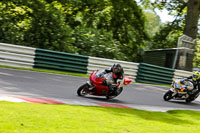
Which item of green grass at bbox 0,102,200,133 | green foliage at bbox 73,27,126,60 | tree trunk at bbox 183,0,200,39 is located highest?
tree trunk at bbox 183,0,200,39

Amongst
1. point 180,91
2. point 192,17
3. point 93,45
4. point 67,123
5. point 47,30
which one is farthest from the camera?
point 192,17

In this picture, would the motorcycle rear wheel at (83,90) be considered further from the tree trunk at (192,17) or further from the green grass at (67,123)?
the tree trunk at (192,17)

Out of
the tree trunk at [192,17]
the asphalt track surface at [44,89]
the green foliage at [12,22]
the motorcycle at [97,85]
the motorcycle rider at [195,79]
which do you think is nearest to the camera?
the asphalt track surface at [44,89]

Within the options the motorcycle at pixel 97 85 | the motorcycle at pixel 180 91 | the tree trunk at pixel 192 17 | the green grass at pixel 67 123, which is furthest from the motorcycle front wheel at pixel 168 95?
the tree trunk at pixel 192 17

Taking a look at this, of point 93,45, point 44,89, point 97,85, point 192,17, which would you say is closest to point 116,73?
point 97,85

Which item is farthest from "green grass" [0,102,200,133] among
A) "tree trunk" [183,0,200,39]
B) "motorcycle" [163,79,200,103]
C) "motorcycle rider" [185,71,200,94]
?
"tree trunk" [183,0,200,39]

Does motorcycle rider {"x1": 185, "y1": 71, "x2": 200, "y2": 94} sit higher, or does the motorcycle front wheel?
motorcycle rider {"x1": 185, "y1": 71, "x2": 200, "y2": 94}

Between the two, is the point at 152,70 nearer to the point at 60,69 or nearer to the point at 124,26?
the point at 60,69

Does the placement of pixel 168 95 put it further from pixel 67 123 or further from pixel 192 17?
pixel 192 17

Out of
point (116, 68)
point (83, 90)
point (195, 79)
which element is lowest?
point (83, 90)

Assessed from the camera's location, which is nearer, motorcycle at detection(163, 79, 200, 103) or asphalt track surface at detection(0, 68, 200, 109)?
asphalt track surface at detection(0, 68, 200, 109)

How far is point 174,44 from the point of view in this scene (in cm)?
2922

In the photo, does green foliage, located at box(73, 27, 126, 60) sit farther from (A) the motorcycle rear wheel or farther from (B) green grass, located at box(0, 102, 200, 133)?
(B) green grass, located at box(0, 102, 200, 133)

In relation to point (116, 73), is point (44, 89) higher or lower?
lower
